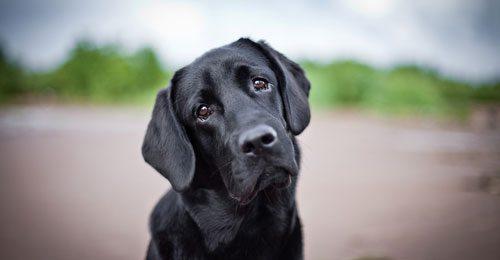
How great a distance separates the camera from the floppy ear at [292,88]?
2480mm

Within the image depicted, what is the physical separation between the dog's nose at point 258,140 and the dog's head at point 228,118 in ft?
0.11

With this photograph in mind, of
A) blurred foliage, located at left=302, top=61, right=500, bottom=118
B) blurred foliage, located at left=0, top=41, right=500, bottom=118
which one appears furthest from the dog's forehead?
blurred foliage, located at left=302, top=61, right=500, bottom=118

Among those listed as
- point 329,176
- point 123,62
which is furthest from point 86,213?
point 123,62

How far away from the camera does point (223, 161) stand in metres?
2.36

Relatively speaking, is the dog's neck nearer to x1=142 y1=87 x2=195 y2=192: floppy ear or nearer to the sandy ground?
x1=142 y1=87 x2=195 y2=192: floppy ear

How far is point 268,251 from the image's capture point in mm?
2295

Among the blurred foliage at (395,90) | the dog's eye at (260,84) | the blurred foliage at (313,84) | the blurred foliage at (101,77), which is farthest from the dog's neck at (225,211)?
the blurred foliage at (101,77)

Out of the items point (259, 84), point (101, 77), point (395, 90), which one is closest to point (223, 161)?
point (259, 84)

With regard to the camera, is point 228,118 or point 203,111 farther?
point 203,111

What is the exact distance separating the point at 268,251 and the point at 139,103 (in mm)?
32750

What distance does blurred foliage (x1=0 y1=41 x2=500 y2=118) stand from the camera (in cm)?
2131

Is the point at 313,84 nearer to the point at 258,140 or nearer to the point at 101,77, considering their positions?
the point at 101,77

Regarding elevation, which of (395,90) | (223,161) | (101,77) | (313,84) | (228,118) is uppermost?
(101,77)

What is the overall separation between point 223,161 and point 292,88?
758 millimetres
